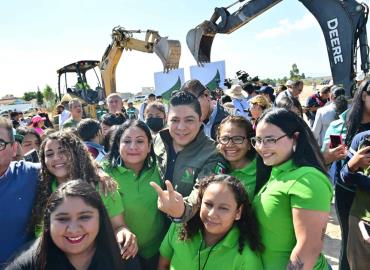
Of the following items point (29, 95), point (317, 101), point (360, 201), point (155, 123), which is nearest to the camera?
point (360, 201)

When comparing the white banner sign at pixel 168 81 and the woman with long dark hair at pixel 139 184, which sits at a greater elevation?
the white banner sign at pixel 168 81

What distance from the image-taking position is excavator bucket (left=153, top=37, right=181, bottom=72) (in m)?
12.0

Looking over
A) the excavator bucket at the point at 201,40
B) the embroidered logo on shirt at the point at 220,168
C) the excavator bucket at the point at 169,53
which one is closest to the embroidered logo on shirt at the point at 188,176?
the embroidered logo on shirt at the point at 220,168

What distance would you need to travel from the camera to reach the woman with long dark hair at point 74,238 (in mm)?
1748

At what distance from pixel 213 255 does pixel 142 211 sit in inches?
25.5

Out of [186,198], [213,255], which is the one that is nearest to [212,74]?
[186,198]

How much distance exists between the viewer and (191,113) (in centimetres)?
254

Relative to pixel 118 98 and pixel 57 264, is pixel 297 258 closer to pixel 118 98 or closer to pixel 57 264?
pixel 57 264

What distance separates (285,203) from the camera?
5.94 feet

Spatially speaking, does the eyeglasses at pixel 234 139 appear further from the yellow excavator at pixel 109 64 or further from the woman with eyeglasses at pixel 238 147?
the yellow excavator at pixel 109 64

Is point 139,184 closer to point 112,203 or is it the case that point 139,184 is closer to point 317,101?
point 112,203

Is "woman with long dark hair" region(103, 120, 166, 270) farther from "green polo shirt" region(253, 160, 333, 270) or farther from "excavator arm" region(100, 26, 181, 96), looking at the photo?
"excavator arm" region(100, 26, 181, 96)

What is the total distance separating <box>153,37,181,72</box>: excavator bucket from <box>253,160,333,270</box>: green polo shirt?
1045cm

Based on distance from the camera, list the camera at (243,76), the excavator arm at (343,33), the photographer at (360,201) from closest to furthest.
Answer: the photographer at (360,201) < the excavator arm at (343,33) < the camera at (243,76)
